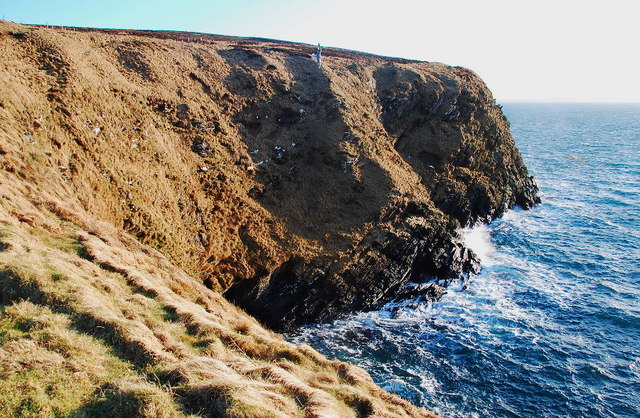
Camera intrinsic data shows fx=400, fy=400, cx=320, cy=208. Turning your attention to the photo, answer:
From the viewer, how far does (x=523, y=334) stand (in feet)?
94.1

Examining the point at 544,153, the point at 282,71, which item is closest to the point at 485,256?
the point at 282,71

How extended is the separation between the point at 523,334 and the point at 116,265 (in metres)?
26.8

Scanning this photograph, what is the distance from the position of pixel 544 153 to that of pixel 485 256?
71270 mm

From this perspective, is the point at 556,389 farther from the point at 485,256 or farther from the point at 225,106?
the point at 225,106

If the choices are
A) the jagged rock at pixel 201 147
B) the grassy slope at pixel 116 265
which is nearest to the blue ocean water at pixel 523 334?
the grassy slope at pixel 116 265

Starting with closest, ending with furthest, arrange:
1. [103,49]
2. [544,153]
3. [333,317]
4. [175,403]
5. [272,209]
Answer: [175,403], [333,317], [272,209], [103,49], [544,153]

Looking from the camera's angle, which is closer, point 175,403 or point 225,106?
point 175,403

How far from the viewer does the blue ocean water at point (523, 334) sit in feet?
76.1

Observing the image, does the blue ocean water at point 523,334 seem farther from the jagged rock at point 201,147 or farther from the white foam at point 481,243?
the jagged rock at point 201,147

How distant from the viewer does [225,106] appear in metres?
39.8

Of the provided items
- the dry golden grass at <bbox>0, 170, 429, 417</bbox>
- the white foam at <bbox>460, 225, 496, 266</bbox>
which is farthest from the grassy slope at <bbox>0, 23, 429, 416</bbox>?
the white foam at <bbox>460, 225, 496, 266</bbox>

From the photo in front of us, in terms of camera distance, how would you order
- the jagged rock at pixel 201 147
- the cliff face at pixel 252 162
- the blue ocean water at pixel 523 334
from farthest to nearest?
the jagged rock at pixel 201 147 < the cliff face at pixel 252 162 < the blue ocean water at pixel 523 334

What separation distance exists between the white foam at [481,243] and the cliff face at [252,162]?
1863 millimetres

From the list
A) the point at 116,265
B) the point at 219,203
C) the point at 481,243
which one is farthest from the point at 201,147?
the point at 481,243
